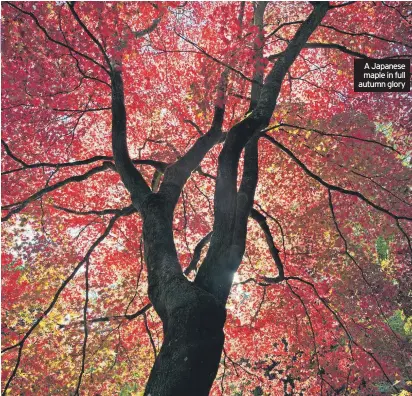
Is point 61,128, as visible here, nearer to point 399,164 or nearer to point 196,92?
point 196,92

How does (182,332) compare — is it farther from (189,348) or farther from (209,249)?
(209,249)

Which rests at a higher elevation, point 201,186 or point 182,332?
point 201,186

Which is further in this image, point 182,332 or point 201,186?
point 201,186

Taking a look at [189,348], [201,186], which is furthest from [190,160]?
[201,186]

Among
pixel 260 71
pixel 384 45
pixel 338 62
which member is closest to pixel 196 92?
pixel 260 71

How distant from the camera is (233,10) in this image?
830 centimetres

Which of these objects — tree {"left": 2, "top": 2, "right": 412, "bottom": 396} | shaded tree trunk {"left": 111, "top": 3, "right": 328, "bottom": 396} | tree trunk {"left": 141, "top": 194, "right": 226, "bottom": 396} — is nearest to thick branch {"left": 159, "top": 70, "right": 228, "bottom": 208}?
shaded tree trunk {"left": 111, "top": 3, "right": 328, "bottom": 396}
